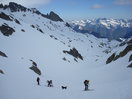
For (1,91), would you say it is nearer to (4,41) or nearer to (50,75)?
(50,75)

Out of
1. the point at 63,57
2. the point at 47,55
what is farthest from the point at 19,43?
the point at 63,57

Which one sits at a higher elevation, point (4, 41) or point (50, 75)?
→ point (4, 41)

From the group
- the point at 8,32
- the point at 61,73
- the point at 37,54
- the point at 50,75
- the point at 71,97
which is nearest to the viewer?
the point at 71,97

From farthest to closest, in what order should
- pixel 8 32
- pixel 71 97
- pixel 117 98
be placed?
pixel 8 32
pixel 71 97
pixel 117 98

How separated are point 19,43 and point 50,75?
2032 cm

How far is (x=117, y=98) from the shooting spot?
71.1ft

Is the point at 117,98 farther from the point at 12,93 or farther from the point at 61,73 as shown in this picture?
the point at 61,73

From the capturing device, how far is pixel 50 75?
188 ft

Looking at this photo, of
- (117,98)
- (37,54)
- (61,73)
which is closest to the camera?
(117,98)

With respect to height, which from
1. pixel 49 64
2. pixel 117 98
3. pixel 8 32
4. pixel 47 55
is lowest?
pixel 117 98

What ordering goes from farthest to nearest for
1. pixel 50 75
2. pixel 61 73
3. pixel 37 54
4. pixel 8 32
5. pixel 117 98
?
pixel 8 32 < pixel 37 54 < pixel 61 73 < pixel 50 75 < pixel 117 98

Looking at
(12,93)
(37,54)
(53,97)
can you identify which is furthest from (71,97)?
(37,54)

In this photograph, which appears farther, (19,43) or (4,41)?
(19,43)

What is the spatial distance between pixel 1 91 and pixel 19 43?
144 feet
